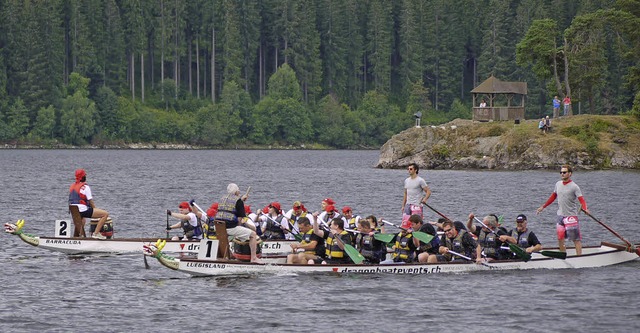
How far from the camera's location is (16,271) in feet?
108

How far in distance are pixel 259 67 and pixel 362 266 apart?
146m

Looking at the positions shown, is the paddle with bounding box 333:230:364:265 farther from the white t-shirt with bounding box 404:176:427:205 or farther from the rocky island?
the rocky island

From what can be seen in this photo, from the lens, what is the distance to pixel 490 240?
31.3 metres

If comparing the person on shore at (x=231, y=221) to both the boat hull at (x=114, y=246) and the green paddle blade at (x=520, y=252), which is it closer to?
the boat hull at (x=114, y=246)

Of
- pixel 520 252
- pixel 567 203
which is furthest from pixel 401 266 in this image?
pixel 567 203

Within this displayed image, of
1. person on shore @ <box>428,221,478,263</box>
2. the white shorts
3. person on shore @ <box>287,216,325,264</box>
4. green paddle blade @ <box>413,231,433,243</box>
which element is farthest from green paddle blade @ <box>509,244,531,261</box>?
the white shorts

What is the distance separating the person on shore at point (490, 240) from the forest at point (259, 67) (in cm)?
10796

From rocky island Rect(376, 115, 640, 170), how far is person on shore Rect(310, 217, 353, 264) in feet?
191

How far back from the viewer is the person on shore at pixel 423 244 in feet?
98.4

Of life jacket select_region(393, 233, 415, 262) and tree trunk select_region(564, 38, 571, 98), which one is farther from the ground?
tree trunk select_region(564, 38, 571, 98)

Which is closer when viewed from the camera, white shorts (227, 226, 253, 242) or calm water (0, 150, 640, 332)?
calm water (0, 150, 640, 332)

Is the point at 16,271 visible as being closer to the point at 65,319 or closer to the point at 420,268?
the point at 65,319

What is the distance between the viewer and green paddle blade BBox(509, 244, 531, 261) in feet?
101

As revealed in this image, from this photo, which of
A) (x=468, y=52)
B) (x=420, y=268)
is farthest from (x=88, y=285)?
(x=468, y=52)
